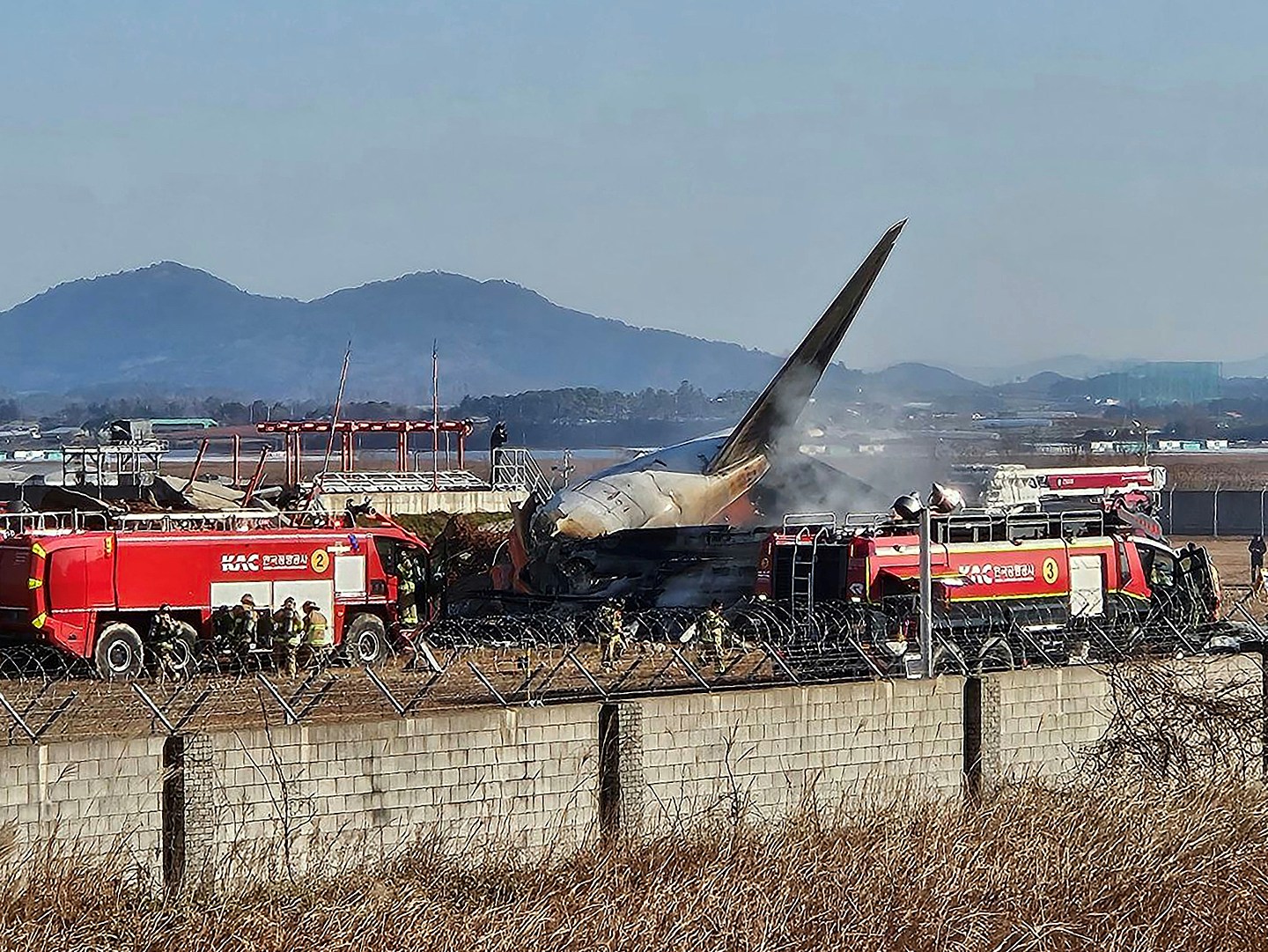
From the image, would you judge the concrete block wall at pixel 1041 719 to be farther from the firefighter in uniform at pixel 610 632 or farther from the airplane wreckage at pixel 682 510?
the airplane wreckage at pixel 682 510

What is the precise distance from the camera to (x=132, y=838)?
17.2 metres

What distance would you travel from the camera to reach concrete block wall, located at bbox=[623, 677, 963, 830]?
66.8 ft

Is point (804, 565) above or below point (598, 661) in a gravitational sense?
above

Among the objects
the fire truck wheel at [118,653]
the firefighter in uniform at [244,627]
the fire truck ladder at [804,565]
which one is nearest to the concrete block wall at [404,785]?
the fire truck wheel at [118,653]

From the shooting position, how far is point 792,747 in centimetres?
2148

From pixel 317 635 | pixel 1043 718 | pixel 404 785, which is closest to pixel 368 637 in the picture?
pixel 317 635

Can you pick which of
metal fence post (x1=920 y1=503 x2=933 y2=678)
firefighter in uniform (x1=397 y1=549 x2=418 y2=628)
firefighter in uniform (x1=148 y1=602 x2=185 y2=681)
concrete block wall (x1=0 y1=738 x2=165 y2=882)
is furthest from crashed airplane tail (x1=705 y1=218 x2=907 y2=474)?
concrete block wall (x1=0 y1=738 x2=165 y2=882)

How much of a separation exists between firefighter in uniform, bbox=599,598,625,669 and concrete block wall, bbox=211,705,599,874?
9.06 metres

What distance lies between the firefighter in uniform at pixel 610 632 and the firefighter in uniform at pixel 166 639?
6371mm

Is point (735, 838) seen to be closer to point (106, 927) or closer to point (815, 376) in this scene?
point (106, 927)

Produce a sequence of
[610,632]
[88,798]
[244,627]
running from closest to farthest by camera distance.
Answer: [88,798] < [610,632] < [244,627]

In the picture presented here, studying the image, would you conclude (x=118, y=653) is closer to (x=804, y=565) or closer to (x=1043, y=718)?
(x=804, y=565)

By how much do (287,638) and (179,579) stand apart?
76.0 inches

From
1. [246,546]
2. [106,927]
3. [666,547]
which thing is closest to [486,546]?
[666,547]
